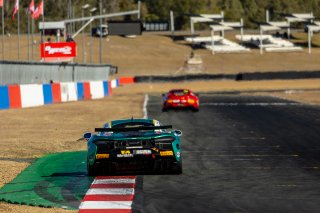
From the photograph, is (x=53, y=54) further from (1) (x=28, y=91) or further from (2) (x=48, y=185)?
(2) (x=48, y=185)

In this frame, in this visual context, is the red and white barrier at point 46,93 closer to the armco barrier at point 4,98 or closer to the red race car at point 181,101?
the armco barrier at point 4,98

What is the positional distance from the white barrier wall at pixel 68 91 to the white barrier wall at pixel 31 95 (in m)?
5.16

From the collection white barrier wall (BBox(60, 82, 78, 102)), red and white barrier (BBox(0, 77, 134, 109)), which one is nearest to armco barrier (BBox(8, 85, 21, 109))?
red and white barrier (BBox(0, 77, 134, 109))

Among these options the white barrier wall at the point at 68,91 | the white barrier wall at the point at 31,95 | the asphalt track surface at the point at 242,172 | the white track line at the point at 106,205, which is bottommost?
the white barrier wall at the point at 68,91

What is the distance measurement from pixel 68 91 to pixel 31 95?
8790 mm

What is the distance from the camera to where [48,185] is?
47.6ft

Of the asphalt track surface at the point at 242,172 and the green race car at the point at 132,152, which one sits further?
the green race car at the point at 132,152

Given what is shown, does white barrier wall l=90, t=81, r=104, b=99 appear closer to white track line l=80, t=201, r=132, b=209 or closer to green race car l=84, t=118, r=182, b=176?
green race car l=84, t=118, r=182, b=176

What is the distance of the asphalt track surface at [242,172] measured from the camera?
12.1 m

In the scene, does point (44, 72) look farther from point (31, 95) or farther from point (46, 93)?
point (31, 95)

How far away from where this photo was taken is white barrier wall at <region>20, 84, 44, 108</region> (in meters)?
38.9

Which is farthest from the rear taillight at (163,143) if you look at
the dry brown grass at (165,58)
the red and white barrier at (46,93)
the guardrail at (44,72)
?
the dry brown grass at (165,58)

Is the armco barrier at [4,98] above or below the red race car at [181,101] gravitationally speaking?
above

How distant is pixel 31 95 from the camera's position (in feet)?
132
